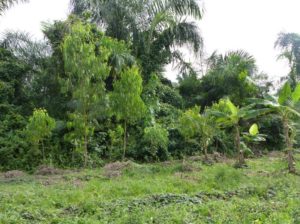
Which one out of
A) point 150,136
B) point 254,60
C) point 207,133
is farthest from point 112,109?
point 254,60

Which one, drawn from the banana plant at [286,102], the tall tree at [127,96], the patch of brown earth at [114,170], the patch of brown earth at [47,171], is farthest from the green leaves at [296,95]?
the patch of brown earth at [47,171]

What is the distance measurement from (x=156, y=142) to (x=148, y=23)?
6487 mm

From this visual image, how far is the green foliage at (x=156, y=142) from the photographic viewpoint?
13016 millimetres

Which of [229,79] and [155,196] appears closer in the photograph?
[155,196]

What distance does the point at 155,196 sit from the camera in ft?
23.7

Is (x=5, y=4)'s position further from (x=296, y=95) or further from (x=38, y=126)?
(x=296, y=95)

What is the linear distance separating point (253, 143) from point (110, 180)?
29.1ft

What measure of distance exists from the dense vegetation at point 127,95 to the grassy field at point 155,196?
5.17ft

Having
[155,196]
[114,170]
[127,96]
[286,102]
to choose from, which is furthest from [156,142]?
[155,196]

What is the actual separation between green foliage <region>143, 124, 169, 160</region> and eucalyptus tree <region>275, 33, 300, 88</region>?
984cm

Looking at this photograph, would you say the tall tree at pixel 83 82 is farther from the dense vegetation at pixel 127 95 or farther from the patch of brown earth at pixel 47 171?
the patch of brown earth at pixel 47 171

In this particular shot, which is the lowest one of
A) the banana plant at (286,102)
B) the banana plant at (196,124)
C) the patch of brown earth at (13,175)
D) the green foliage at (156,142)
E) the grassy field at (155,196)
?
the grassy field at (155,196)

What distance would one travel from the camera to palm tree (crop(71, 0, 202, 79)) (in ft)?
53.2

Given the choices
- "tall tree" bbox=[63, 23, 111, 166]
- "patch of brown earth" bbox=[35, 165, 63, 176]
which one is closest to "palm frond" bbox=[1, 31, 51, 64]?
"tall tree" bbox=[63, 23, 111, 166]
